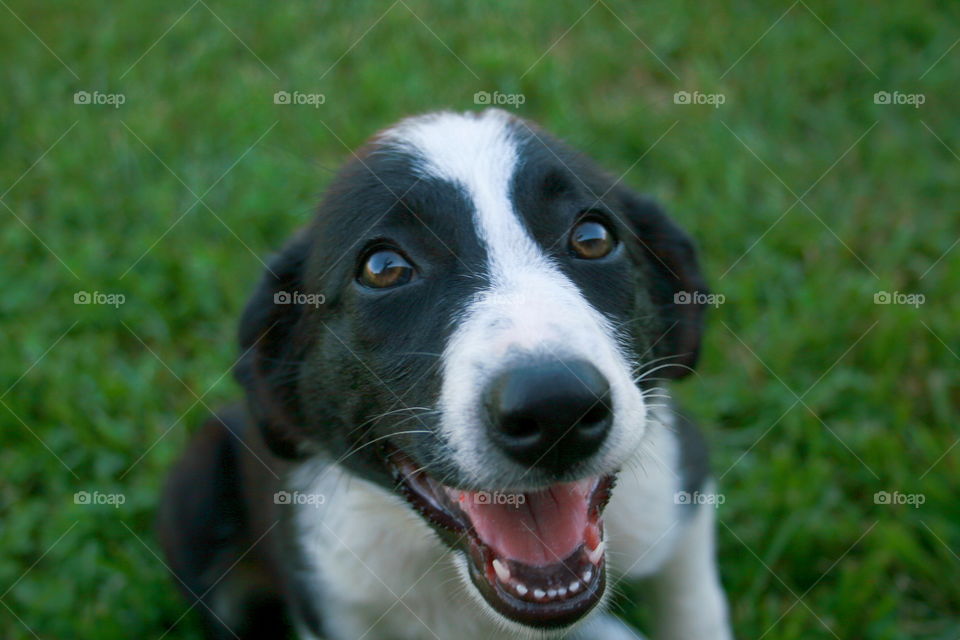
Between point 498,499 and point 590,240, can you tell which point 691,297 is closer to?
point 590,240

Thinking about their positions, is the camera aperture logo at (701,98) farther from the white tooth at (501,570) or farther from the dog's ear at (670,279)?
the white tooth at (501,570)

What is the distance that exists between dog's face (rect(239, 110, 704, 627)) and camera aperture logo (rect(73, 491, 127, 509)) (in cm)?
130

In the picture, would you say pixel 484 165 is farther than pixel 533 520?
Yes

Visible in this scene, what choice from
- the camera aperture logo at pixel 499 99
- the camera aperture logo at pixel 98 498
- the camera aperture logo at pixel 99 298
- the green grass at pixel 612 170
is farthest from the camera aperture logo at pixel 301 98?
the camera aperture logo at pixel 98 498

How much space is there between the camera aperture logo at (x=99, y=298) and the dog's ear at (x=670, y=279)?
110 inches

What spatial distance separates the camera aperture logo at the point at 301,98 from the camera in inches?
215

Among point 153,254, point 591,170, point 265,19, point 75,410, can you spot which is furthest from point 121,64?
point 591,170

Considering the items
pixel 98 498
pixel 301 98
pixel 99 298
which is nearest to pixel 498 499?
pixel 98 498

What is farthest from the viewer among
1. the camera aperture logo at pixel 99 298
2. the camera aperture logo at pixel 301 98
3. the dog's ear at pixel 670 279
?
the camera aperture logo at pixel 301 98

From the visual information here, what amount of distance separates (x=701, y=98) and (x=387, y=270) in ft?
11.2

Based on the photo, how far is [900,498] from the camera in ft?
11.4

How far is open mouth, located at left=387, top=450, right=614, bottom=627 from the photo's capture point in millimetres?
2291

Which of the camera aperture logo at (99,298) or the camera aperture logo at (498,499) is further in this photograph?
the camera aperture logo at (99,298)

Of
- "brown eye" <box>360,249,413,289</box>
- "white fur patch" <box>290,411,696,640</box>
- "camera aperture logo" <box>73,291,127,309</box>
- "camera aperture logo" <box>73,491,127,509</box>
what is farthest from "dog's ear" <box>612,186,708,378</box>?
"camera aperture logo" <box>73,291,127,309</box>
